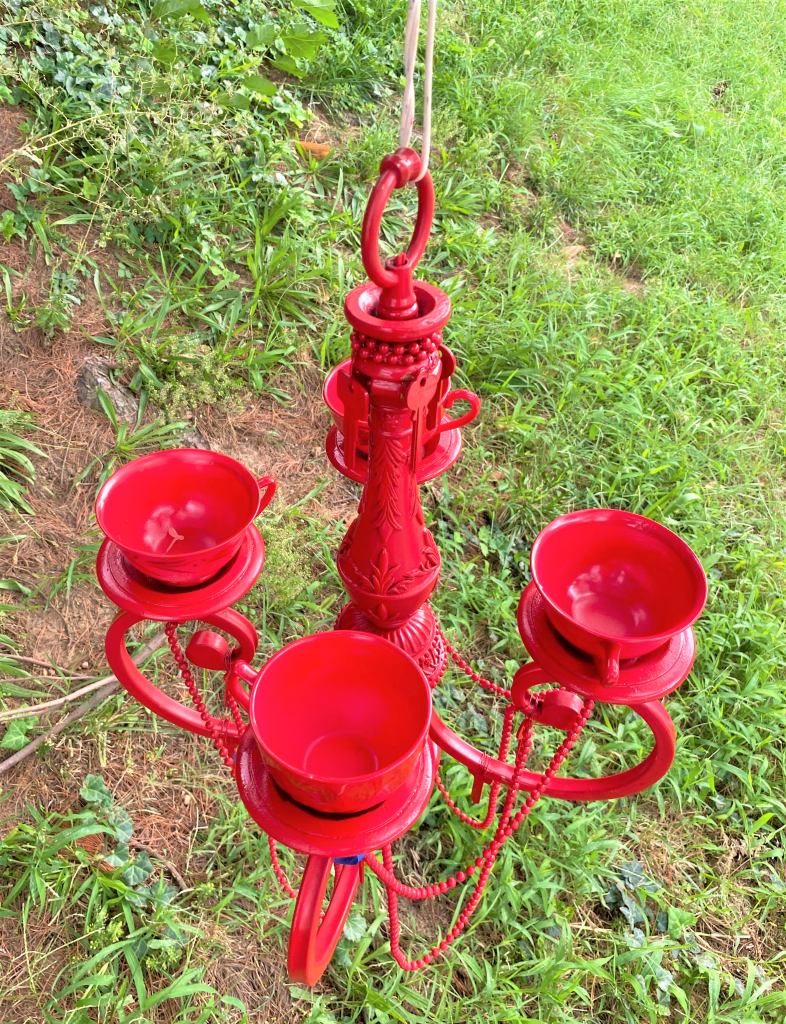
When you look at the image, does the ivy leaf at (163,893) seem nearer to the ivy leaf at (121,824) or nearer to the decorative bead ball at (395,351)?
the ivy leaf at (121,824)

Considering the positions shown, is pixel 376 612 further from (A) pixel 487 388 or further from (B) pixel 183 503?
(A) pixel 487 388

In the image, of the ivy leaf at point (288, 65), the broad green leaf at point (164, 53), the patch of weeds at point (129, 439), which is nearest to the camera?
the patch of weeds at point (129, 439)

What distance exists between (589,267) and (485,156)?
2.60ft

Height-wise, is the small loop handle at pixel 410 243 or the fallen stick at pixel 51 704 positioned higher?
the small loop handle at pixel 410 243

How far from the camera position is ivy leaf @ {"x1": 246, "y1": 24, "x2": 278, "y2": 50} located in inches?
118

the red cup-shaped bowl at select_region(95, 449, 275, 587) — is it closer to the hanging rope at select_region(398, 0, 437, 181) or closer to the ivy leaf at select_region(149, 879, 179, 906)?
the hanging rope at select_region(398, 0, 437, 181)

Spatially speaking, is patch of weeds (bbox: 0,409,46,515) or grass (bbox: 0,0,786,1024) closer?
grass (bbox: 0,0,786,1024)

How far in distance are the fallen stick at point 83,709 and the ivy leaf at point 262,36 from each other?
7.79 feet

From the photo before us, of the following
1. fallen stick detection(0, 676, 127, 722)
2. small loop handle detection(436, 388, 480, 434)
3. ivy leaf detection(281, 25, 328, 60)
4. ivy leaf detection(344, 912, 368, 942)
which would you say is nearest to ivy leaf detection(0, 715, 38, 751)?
fallen stick detection(0, 676, 127, 722)

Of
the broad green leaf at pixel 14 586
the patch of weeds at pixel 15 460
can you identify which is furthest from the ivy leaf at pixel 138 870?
the patch of weeds at pixel 15 460

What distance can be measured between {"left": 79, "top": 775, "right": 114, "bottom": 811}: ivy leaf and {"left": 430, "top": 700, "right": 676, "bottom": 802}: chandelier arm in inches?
48.0

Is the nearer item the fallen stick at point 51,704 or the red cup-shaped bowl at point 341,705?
the red cup-shaped bowl at point 341,705

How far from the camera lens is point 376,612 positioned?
3.67 ft

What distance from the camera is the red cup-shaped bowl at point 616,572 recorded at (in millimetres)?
980
